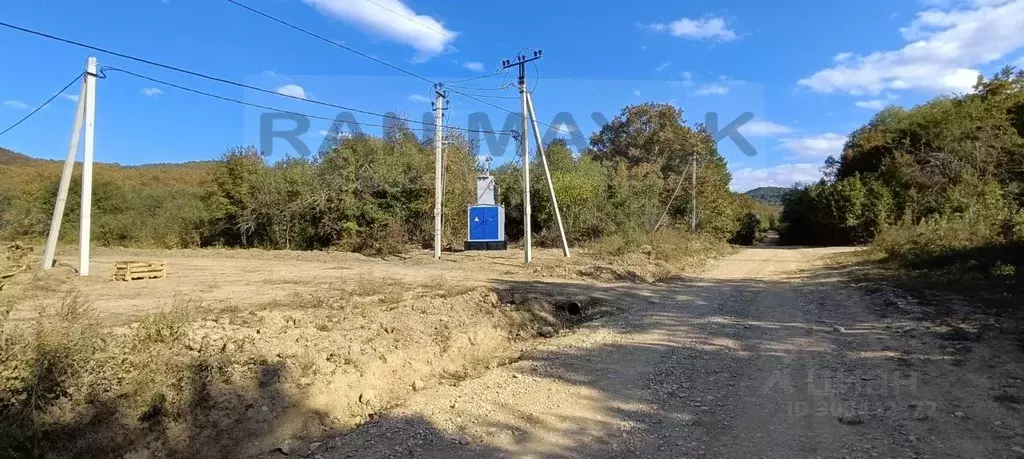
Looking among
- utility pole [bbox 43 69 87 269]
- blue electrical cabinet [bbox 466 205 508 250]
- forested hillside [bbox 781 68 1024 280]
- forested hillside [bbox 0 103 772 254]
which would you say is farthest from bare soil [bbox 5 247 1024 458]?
forested hillside [bbox 0 103 772 254]

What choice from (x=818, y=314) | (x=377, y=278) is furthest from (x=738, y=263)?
(x=377, y=278)

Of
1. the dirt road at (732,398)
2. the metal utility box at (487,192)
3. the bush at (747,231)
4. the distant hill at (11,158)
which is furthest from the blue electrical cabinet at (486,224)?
the distant hill at (11,158)

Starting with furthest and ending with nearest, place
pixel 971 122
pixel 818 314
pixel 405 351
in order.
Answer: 1. pixel 971 122
2. pixel 818 314
3. pixel 405 351

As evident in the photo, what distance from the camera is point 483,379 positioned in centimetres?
575

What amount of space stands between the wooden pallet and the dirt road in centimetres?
903

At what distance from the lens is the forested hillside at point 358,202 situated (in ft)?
75.7

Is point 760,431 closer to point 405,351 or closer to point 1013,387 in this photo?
point 1013,387

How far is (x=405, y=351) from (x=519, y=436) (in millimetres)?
2334

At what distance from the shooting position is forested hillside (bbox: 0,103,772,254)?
75.7ft

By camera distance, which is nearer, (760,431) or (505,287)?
(760,431)

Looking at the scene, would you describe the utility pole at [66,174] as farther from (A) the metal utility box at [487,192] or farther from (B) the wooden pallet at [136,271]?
(A) the metal utility box at [487,192]

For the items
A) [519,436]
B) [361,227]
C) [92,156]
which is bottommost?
[519,436]

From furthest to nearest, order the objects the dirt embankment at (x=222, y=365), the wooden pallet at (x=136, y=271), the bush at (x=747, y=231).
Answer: the bush at (x=747, y=231) < the wooden pallet at (x=136, y=271) < the dirt embankment at (x=222, y=365)

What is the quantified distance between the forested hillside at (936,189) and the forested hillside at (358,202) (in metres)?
8.07
